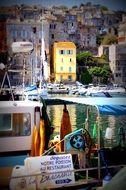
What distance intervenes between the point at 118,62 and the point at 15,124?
27.0 m

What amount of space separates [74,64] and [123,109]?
2773cm

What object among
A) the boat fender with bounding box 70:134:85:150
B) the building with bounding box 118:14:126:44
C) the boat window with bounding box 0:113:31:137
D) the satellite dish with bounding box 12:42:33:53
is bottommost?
the boat fender with bounding box 70:134:85:150

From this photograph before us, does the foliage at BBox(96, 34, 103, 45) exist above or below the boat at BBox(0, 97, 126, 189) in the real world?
above

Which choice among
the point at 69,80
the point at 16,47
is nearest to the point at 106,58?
the point at 69,80

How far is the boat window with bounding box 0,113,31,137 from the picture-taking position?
3.28 metres

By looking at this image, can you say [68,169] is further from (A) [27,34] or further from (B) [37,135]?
(A) [27,34]

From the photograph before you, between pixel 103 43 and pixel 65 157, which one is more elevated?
pixel 103 43

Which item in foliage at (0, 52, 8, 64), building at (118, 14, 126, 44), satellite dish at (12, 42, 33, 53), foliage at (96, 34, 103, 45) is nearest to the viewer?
satellite dish at (12, 42, 33, 53)

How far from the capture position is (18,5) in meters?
31.3

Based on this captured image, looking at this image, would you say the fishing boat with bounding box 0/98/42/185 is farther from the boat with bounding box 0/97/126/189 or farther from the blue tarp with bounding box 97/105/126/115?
the blue tarp with bounding box 97/105/126/115

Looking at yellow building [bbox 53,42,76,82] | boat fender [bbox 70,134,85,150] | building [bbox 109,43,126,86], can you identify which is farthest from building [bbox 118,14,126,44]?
boat fender [bbox 70,134,85,150]

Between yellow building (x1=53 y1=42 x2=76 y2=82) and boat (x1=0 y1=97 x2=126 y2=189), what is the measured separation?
25.1 m

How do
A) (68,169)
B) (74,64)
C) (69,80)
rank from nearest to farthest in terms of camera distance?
(68,169)
(69,80)
(74,64)

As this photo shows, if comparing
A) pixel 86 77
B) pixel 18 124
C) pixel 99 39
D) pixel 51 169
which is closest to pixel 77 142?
pixel 51 169
